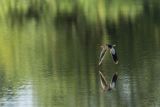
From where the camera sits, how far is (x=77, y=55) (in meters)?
40.7

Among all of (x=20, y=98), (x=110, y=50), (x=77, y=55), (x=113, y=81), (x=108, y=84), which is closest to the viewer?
(x=20, y=98)

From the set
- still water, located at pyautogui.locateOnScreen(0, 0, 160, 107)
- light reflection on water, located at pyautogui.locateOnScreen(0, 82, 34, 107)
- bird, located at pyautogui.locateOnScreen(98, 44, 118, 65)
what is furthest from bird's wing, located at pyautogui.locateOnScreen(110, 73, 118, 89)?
light reflection on water, located at pyautogui.locateOnScreen(0, 82, 34, 107)

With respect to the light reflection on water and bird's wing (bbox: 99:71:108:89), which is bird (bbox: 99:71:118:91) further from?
the light reflection on water

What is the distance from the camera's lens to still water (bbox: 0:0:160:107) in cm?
2909

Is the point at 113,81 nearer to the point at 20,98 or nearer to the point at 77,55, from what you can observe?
the point at 20,98

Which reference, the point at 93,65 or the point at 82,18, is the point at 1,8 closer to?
the point at 82,18

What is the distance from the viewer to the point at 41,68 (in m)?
36.4

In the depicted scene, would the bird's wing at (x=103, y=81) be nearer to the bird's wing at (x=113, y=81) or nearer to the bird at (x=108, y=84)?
the bird at (x=108, y=84)

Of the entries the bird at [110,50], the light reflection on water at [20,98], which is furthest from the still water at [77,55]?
the bird at [110,50]

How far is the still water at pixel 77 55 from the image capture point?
2909cm

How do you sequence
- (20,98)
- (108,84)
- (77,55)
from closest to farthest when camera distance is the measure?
(20,98)
(108,84)
(77,55)

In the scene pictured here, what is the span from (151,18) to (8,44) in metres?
19.4

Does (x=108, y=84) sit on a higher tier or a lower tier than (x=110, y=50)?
lower

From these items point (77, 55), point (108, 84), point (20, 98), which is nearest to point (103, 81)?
point (108, 84)
